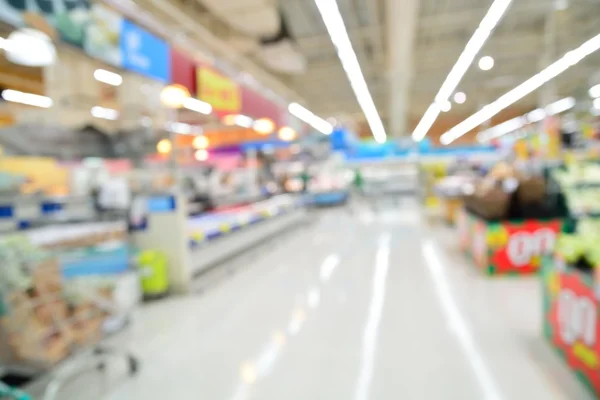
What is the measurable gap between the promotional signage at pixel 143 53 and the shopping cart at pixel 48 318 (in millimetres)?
2465

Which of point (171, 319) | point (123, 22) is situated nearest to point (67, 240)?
point (171, 319)

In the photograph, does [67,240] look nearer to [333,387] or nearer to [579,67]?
[333,387]

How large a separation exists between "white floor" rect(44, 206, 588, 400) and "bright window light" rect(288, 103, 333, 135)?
838 cm

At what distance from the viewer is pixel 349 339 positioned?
2.88m

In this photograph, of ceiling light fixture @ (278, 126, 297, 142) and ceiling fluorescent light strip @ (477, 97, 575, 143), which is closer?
ceiling light fixture @ (278, 126, 297, 142)

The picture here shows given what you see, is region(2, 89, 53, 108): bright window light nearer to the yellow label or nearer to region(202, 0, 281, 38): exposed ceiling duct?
region(202, 0, 281, 38): exposed ceiling duct

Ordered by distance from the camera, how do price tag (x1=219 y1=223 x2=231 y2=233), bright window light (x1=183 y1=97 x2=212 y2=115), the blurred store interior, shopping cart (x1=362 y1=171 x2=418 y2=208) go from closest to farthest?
the blurred store interior → price tag (x1=219 y1=223 x2=231 y2=233) → bright window light (x1=183 y1=97 x2=212 y2=115) → shopping cart (x1=362 y1=171 x2=418 y2=208)

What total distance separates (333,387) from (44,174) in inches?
387

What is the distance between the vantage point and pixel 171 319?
3.46 m

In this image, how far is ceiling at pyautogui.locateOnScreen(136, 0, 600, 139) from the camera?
7.80 m

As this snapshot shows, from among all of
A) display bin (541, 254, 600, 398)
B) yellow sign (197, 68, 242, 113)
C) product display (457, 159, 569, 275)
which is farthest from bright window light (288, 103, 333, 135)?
display bin (541, 254, 600, 398)

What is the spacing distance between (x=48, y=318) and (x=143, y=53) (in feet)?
10.2

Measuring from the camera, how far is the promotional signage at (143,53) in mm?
3891

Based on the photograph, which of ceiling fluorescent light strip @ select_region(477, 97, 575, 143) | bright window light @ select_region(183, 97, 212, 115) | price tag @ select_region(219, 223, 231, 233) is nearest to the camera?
price tag @ select_region(219, 223, 231, 233)
